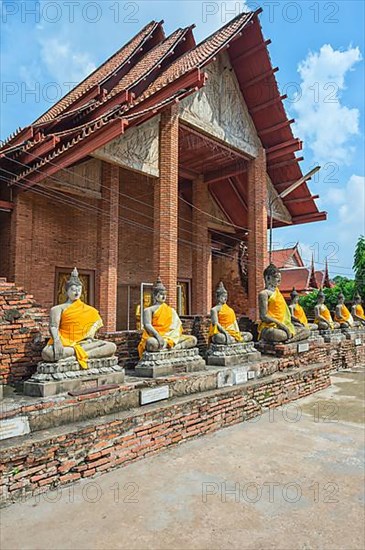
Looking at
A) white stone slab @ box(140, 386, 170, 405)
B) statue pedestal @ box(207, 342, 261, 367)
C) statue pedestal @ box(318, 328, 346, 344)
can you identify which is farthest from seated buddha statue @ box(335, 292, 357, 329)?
white stone slab @ box(140, 386, 170, 405)

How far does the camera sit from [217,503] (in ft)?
11.0

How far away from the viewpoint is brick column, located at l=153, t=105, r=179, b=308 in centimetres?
916

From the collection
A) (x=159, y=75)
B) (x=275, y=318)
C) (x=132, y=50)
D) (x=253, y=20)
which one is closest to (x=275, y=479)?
(x=275, y=318)

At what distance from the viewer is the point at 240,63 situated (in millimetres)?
11719

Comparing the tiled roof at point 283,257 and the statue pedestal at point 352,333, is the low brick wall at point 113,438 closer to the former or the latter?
the statue pedestal at point 352,333

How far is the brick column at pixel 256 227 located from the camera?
1240cm

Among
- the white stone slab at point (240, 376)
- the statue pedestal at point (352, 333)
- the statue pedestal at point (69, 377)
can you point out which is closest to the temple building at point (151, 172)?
the statue pedestal at point (352, 333)

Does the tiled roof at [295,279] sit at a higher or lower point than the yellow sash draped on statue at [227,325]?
higher

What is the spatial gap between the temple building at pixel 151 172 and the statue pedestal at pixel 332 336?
78.4 inches

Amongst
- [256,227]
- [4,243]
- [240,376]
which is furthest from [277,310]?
[4,243]

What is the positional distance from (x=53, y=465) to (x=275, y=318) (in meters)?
5.51

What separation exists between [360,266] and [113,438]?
56.5 feet

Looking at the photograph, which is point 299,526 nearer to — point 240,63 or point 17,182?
point 17,182

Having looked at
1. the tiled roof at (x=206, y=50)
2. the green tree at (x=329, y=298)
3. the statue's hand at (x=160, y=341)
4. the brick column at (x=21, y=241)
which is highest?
the tiled roof at (x=206, y=50)
